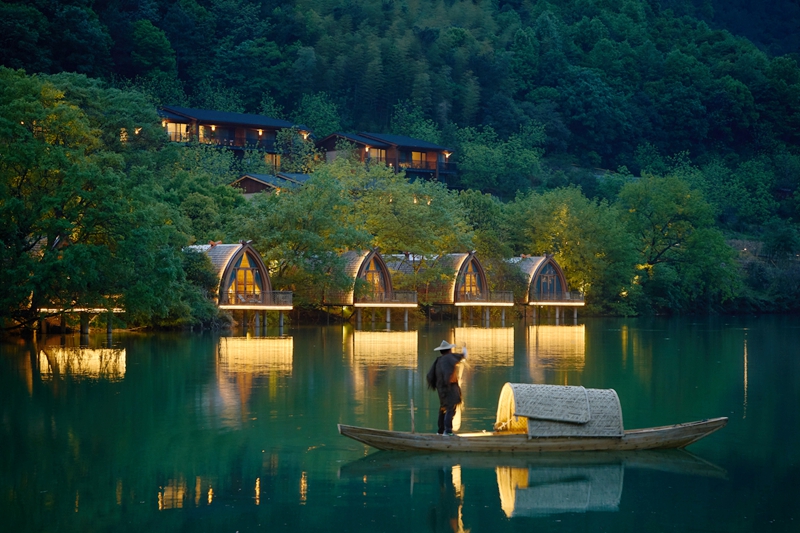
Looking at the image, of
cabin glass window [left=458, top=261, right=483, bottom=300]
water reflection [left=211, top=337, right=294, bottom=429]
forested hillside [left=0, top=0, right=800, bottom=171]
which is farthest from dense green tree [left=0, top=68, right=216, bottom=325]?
forested hillside [left=0, top=0, right=800, bottom=171]

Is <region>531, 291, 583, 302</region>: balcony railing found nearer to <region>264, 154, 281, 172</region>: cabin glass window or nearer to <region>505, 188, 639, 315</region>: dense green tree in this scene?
<region>505, 188, 639, 315</region>: dense green tree

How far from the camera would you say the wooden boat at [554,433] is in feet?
49.4

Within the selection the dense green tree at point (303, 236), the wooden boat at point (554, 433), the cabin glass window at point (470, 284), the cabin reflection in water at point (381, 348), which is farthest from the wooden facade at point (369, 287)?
the wooden boat at point (554, 433)

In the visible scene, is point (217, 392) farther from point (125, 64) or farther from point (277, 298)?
point (125, 64)

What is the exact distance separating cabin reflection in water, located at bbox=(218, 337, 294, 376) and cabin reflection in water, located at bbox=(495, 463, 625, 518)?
12.6 meters

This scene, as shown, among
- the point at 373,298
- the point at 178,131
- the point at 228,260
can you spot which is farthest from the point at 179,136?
the point at 228,260

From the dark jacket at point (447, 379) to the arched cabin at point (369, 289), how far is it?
109 feet

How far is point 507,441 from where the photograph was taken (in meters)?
15.1

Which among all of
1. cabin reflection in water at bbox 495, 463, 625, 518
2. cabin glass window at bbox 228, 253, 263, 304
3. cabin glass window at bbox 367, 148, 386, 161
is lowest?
cabin reflection in water at bbox 495, 463, 625, 518

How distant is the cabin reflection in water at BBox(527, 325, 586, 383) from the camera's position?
28.3 m

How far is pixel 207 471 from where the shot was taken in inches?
570

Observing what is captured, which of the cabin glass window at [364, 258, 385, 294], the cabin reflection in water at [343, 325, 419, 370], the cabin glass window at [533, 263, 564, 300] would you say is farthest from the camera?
the cabin glass window at [533, 263, 564, 300]

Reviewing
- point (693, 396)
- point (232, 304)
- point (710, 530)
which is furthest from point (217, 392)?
point (232, 304)

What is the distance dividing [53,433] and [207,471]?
13.1 feet
